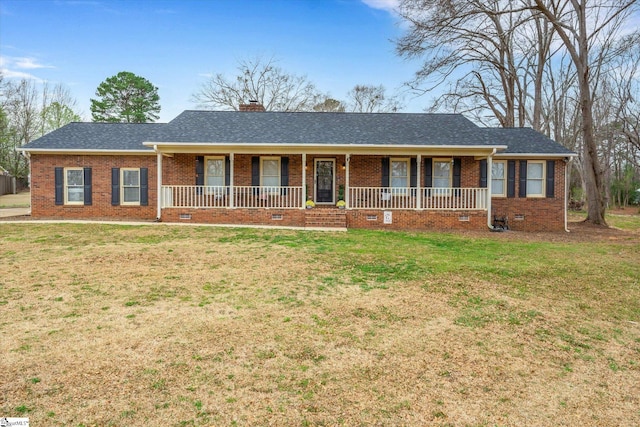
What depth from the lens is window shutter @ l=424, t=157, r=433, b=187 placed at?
15.2m

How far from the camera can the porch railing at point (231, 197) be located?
14211 millimetres

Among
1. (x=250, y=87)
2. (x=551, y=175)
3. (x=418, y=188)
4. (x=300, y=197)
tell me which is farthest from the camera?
(x=250, y=87)

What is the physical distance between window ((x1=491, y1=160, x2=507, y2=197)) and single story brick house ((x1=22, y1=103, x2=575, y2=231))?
0.13ft

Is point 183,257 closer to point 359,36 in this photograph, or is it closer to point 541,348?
point 541,348

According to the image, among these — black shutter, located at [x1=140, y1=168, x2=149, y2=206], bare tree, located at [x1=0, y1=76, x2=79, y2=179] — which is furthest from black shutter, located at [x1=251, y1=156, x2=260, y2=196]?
bare tree, located at [x1=0, y1=76, x2=79, y2=179]

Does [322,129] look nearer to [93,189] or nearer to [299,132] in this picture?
[299,132]

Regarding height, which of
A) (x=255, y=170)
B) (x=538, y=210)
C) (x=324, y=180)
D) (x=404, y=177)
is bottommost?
(x=538, y=210)

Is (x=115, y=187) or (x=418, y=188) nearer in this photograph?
(x=418, y=188)

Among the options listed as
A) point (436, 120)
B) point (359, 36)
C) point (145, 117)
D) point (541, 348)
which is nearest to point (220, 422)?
point (541, 348)

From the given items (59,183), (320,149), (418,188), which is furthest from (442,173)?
(59,183)

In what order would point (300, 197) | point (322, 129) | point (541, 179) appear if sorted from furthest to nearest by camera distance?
point (322, 129) < point (541, 179) < point (300, 197)

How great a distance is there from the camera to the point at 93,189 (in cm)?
1538

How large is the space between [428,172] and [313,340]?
12.4m

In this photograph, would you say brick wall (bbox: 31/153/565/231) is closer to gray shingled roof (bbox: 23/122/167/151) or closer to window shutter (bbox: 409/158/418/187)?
window shutter (bbox: 409/158/418/187)
